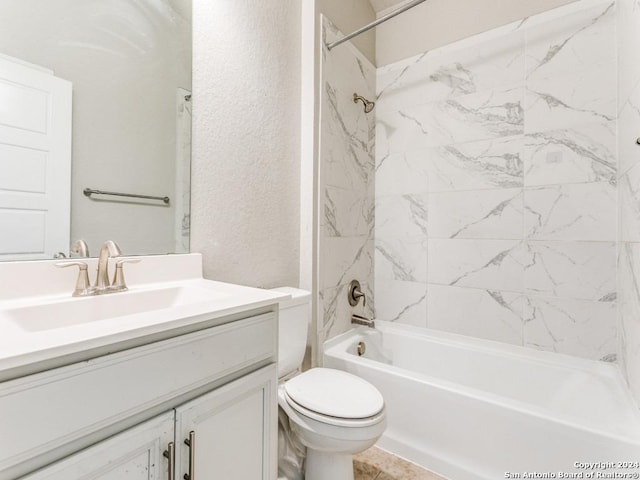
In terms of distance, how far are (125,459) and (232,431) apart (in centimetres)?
27

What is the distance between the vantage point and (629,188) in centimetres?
132

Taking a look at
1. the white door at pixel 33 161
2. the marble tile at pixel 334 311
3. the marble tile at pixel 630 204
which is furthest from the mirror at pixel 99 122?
the marble tile at pixel 630 204

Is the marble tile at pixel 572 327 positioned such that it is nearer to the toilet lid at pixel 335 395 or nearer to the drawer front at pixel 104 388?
the toilet lid at pixel 335 395

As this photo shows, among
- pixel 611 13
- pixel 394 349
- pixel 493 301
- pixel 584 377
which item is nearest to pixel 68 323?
pixel 394 349

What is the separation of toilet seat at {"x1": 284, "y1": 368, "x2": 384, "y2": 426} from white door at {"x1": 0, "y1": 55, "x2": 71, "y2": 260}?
0.94 meters

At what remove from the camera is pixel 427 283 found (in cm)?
207

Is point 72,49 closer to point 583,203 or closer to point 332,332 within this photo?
point 332,332

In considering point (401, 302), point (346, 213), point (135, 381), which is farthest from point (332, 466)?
point (346, 213)

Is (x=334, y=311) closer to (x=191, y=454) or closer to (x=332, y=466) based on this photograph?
(x=332, y=466)

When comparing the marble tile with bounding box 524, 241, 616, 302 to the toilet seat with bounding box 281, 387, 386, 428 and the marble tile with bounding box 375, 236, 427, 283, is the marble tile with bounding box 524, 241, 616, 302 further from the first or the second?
the toilet seat with bounding box 281, 387, 386, 428

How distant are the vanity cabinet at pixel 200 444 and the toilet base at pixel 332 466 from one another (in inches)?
13.1

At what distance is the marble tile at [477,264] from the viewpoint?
1.79 metres

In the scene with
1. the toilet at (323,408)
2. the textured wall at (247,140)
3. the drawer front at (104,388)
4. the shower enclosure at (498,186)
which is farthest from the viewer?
the shower enclosure at (498,186)

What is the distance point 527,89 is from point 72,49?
2.08 m
